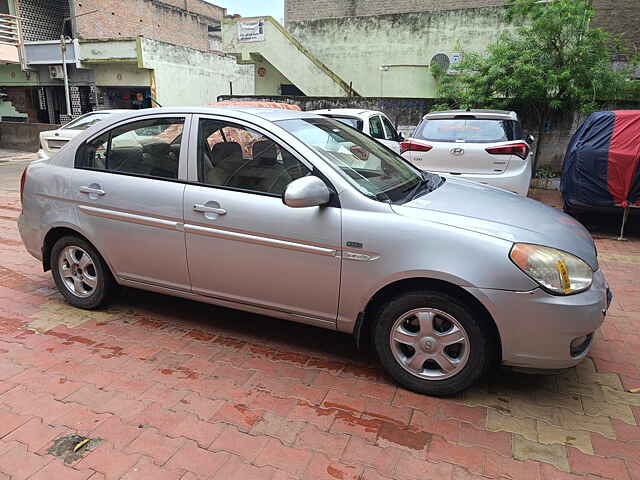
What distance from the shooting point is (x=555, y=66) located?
10383mm

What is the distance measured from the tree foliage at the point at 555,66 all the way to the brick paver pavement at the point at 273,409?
298 inches

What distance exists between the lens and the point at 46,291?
4680mm

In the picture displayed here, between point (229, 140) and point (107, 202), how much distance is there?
1098mm

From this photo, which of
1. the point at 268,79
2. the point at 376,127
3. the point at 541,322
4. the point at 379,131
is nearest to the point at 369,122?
the point at 376,127

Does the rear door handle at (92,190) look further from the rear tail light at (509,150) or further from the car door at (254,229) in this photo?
the rear tail light at (509,150)

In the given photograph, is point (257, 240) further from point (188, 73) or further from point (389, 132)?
point (188, 73)

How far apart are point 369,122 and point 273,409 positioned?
264 inches

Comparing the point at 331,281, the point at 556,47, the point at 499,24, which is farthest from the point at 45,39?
the point at 331,281

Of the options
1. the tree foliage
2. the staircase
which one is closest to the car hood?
the tree foliage

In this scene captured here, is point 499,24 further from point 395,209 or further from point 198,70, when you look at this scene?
point 395,209

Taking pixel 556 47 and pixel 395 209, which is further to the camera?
pixel 556 47

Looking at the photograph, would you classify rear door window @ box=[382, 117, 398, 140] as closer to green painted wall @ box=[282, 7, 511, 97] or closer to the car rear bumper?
the car rear bumper

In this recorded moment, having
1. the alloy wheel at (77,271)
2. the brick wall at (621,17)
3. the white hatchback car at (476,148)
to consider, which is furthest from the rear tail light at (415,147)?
the brick wall at (621,17)

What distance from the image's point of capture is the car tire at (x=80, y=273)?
4066 millimetres
